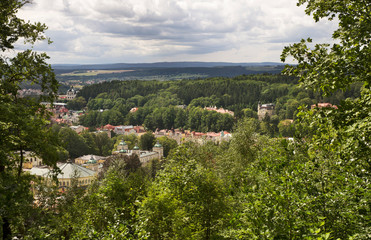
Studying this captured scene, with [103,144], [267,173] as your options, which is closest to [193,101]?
[103,144]

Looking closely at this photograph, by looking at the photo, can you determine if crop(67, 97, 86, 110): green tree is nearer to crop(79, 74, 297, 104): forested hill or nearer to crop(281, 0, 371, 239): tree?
crop(79, 74, 297, 104): forested hill

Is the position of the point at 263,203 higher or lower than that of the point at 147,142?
higher

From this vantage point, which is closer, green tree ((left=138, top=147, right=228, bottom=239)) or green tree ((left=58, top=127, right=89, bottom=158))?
green tree ((left=138, top=147, right=228, bottom=239))

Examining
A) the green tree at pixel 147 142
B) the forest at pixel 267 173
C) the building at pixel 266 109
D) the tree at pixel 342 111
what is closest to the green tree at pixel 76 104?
the green tree at pixel 147 142

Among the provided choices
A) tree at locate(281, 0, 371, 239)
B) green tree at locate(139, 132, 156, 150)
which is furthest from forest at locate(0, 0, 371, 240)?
green tree at locate(139, 132, 156, 150)

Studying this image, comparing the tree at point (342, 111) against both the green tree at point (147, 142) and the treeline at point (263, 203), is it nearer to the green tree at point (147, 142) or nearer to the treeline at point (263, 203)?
the treeline at point (263, 203)

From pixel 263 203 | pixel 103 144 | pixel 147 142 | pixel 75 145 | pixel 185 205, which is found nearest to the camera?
pixel 263 203

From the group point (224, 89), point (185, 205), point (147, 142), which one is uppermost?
point (185, 205)

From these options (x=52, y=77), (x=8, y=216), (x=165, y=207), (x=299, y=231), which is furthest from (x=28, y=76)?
(x=299, y=231)

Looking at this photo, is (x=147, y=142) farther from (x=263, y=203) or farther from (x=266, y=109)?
(x=263, y=203)
